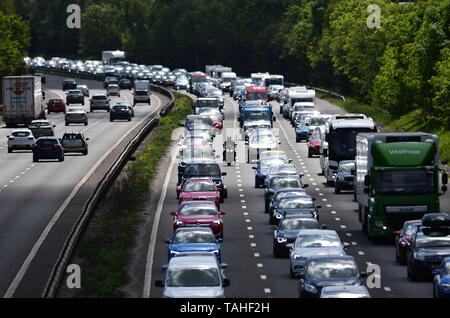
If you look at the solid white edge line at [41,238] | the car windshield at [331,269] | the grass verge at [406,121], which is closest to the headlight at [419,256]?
the car windshield at [331,269]

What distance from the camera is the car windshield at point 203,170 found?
5831 centimetres

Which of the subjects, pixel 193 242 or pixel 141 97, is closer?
pixel 193 242

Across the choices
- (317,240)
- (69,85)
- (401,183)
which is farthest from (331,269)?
(69,85)

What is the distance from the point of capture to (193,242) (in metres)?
38.8

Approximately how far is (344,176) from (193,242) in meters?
21.4

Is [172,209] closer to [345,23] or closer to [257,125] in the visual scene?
[257,125]

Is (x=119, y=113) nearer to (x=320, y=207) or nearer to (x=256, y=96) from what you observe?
(x=256, y=96)

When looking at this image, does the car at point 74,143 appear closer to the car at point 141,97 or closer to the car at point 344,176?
the car at point 344,176

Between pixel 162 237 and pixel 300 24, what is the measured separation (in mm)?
133917

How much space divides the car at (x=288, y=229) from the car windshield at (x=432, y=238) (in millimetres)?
5131

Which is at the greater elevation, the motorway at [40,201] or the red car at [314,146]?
the red car at [314,146]
